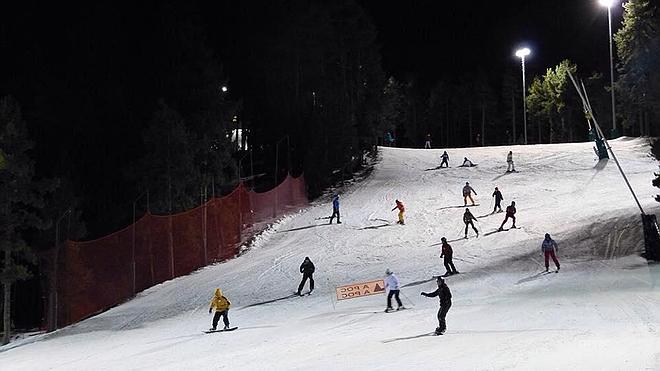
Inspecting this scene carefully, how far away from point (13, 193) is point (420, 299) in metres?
19.8

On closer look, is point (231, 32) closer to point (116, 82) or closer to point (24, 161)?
point (116, 82)

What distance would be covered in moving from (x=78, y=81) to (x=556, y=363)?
162 feet

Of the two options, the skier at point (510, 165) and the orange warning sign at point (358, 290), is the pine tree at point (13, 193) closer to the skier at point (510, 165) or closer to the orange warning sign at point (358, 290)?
the orange warning sign at point (358, 290)

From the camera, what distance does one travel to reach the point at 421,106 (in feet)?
381

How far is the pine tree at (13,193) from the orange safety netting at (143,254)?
2.47 meters

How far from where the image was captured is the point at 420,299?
2133 cm

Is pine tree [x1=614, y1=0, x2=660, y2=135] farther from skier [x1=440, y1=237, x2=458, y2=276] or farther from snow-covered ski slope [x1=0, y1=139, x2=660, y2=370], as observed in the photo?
skier [x1=440, y1=237, x2=458, y2=276]

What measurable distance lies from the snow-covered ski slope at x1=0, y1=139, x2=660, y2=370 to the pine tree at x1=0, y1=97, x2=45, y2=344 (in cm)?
676

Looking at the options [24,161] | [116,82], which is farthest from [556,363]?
[116,82]

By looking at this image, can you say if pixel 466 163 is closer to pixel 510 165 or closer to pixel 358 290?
pixel 510 165

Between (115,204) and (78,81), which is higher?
(78,81)

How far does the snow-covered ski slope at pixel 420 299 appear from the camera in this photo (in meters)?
13.8

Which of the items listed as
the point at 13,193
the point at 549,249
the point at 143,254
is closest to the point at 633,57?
the point at 549,249

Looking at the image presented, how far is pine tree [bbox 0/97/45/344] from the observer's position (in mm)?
30109
